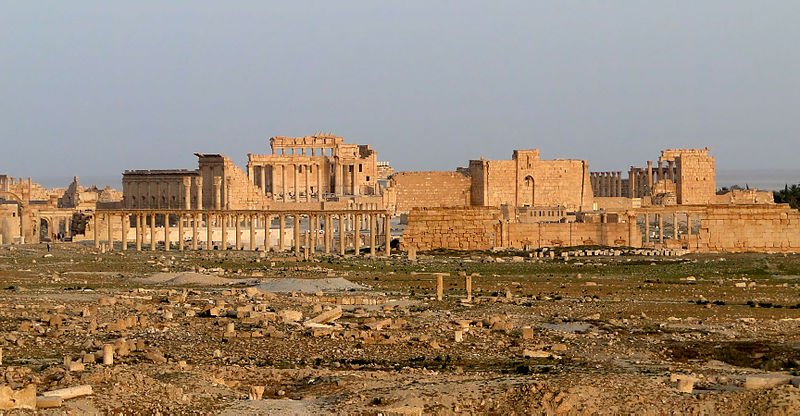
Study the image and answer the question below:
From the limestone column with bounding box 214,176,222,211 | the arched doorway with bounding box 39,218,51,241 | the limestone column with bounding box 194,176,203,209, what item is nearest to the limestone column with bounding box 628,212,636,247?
the limestone column with bounding box 214,176,222,211

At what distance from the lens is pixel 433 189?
79312mm

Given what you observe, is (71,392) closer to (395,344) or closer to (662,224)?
(395,344)

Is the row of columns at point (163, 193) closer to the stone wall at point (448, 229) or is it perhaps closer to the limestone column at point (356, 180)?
the limestone column at point (356, 180)

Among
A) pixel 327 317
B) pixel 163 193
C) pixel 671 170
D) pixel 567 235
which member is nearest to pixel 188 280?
pixel 327 317

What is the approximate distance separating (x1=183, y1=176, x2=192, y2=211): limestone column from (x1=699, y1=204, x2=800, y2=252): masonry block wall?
28.9 m

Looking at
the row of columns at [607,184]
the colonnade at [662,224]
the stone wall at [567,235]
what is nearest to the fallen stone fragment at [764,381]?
the stone wall at [567,235]

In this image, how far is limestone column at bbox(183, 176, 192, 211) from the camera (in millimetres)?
85775

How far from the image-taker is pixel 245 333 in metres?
28.5

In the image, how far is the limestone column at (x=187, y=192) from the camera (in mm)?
85775

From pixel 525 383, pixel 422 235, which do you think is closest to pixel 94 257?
pixel 422 235

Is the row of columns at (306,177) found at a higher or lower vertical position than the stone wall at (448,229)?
higher

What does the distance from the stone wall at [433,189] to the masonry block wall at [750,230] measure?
15851 mm

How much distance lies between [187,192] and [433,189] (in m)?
12.9

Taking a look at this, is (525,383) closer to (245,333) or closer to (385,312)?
(245,333)
